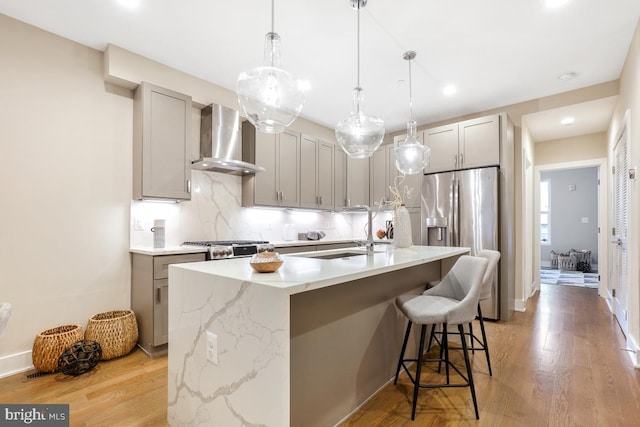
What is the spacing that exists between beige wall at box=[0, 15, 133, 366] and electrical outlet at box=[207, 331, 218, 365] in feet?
6.79

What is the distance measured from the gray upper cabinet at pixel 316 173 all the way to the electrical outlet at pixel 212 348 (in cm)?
311

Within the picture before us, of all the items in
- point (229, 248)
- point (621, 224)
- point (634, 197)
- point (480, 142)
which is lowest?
point (229, 248)

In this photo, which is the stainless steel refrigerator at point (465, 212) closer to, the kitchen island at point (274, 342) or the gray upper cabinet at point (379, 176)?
the gray upper cabinet at point (379, 176)

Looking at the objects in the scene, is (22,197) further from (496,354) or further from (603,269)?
(603,269)

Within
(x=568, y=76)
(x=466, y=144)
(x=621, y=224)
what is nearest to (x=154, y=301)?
(x=466, y=144)

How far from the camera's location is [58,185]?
272 centimetres

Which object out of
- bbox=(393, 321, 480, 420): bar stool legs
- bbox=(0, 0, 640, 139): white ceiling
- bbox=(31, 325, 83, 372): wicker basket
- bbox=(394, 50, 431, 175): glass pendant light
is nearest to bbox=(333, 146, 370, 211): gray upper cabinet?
bbox=(0, 0, 640, 139): white ceiling

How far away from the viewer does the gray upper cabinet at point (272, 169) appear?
396cm

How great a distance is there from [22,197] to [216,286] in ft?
7.30

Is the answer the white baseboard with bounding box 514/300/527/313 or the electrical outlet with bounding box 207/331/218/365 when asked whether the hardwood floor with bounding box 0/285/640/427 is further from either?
the white baseboard with bounding box 514/300/527/313

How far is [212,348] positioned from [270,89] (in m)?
1.41

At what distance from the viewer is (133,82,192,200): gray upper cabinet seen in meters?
3.06

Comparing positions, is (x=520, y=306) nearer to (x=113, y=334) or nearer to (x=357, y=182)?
(x=357, y=182)

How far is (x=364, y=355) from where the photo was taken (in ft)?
6.73
